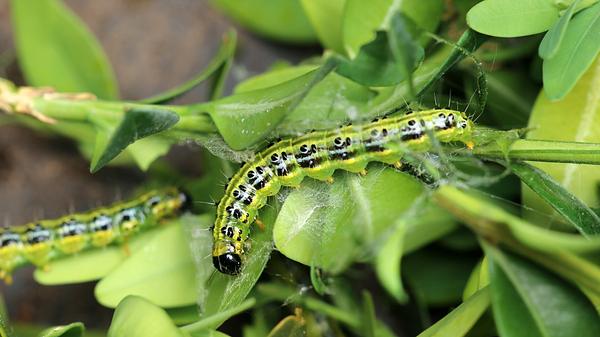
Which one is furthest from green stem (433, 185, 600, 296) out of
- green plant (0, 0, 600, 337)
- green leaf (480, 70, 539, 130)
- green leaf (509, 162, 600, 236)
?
green leaf (480, 70, 539, 130)

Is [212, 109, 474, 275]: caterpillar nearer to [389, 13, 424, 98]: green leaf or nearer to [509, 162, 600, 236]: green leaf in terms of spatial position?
[509, 162, 600, 236]: green leaf

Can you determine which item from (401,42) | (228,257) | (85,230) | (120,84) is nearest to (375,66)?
(401,42)

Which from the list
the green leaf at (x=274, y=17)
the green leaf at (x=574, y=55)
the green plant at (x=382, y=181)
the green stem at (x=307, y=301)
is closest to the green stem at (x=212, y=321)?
the green plant at (x=382, y=181)

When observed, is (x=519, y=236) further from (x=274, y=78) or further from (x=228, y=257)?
(x=274, y=78)

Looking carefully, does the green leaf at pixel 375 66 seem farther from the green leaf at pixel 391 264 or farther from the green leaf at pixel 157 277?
the green leaf at pixel 157 277

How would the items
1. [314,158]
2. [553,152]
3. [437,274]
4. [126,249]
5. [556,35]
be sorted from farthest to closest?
[437,274] → [126,249] → [314,158] → [553,152] → [556,35]

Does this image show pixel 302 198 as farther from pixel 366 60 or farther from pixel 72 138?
pixel 72 138
